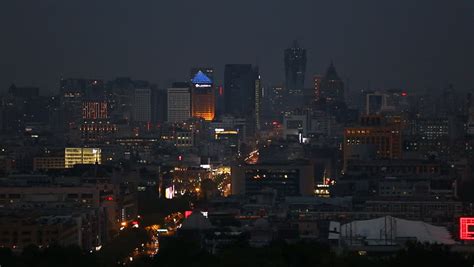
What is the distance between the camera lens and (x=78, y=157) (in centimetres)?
4366

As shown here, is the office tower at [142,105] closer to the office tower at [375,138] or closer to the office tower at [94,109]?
the office tower at [94,109]

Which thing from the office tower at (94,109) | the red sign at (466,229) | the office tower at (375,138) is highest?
the office tower at (94,109)

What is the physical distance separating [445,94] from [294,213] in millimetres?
16918

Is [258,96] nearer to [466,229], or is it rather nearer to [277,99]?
[277,99]

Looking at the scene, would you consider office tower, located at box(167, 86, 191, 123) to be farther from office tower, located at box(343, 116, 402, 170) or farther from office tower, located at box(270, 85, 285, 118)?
office tower, located at box(343, 116, 402, 170)

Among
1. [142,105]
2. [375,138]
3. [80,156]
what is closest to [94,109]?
[142,105]

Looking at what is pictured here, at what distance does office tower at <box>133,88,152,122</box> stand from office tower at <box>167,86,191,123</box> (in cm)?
92

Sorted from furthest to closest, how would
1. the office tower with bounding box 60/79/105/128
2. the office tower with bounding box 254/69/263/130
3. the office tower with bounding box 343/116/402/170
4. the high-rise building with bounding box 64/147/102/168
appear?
1. the office tower with bounding box 254/69/263/130
2. the office tower with bounding box 60/79/105/128
3. the high-rise building with bounding box 64/147/102/168
4. the office tower with bounding box 343/116/402/170

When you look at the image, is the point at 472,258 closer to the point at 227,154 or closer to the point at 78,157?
the point at 78,157

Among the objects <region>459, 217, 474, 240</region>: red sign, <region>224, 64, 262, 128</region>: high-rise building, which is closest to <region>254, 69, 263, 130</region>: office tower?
<region>224, 64, 262, 128</region>: high-rise building

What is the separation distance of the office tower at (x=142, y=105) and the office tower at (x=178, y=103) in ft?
3.03

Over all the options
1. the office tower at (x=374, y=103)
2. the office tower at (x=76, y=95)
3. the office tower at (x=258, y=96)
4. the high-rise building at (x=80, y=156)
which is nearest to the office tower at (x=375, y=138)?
the high-rise building at (x=80, y=156)

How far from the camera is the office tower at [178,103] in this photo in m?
72.7

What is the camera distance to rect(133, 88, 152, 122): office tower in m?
71.7
